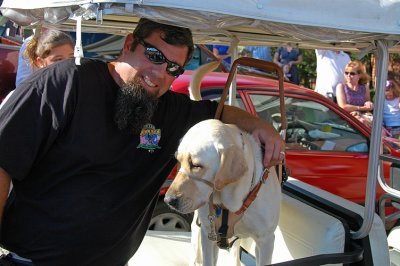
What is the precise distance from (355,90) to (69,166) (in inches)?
218

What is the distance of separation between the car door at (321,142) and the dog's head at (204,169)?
2397 millimetres

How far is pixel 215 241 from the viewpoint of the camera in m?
2.42

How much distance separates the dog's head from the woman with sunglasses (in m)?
4.94

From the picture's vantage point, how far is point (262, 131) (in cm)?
238

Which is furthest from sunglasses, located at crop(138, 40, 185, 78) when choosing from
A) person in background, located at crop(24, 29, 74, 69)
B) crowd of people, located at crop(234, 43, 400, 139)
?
crowd of people, located at crop(234, 43, 400, 139)

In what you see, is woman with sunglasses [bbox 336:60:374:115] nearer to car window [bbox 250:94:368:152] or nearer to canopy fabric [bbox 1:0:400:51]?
car window [bbox 250:94:368:152]

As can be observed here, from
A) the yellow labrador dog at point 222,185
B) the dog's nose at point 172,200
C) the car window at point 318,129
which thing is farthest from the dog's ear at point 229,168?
the car window at point 318,129

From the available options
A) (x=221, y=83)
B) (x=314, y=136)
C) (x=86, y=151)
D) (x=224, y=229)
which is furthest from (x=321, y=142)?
(x=86, y=151)

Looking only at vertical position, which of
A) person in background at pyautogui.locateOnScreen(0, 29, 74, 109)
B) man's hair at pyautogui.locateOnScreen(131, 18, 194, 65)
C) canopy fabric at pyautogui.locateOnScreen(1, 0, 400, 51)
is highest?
canopy fabric at pyautogui.locateOnScreen(1, 0, 400, 51)

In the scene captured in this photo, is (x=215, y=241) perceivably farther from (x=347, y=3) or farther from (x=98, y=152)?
(x=347, y=3)

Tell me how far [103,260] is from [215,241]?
22.1 inches

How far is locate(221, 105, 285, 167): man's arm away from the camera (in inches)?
90.4

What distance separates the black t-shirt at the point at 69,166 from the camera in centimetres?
189

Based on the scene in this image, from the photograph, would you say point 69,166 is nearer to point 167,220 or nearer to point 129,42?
point 129,42
